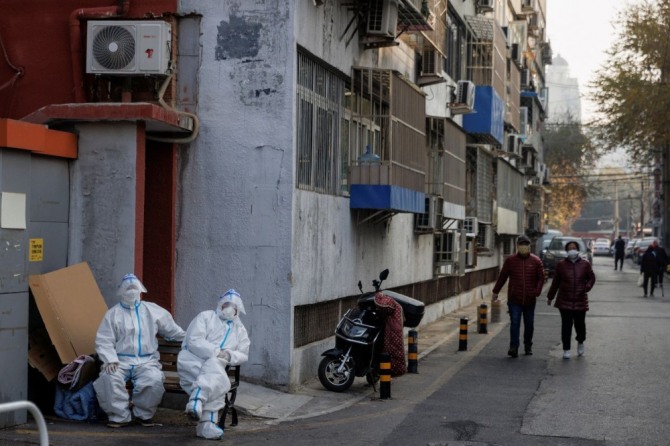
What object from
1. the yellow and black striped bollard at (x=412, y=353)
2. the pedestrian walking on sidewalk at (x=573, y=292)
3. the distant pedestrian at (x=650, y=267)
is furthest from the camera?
the distant pedestrian at (x=650, y=267)

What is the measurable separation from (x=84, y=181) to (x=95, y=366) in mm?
2290

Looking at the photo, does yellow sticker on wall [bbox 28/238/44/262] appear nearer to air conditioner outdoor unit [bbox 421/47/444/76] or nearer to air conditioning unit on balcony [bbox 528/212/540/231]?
air conditioner outdoor unit [bbox 421/47/444/76]

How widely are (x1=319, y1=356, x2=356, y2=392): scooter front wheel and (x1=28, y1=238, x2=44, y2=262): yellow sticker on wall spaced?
370 cm

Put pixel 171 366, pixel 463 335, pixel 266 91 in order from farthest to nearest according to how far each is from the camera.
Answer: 1. pixel 463 335
2. pixel 266 91
3. pixel 171 366

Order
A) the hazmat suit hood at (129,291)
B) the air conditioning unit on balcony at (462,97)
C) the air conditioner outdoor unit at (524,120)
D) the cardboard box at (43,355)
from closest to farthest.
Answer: the hazmat suit hood at (129,291), the cardboard box at (43,355), the air conditioning unit on balcony at (462,97), the air conditioner outdoor unit at (524,120)

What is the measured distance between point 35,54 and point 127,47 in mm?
1434

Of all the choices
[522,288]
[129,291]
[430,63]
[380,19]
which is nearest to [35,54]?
[129,291]

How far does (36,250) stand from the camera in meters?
11.2

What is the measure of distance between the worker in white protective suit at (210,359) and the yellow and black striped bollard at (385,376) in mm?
2459

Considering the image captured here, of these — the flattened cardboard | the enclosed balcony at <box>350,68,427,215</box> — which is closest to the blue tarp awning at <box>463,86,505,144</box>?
the enclosed balcony at <box>350,68,427,215</box>

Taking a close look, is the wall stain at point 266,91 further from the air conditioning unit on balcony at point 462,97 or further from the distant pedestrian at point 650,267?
the distant pedestrian at point 650,267

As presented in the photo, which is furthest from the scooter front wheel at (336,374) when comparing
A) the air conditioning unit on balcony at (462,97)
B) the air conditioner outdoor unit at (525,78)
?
the air conditioner outdoor unit at (525,78)

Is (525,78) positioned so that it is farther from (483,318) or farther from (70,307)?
(70,307)

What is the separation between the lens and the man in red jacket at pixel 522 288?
56.1 feet
